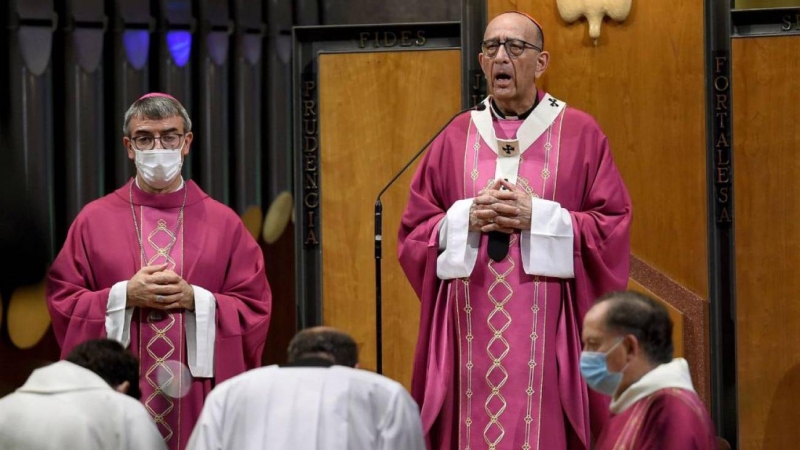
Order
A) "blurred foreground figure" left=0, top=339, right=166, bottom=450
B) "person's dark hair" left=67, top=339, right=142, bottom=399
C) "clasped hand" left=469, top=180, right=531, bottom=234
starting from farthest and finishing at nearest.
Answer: "clasped hand" left=469, top=180, right=531, bottom=234 < "person's dark hair" left=67, top=339, right=142, bottom=399 < "blurred foreground figure" left=0, top=339, right=166, bottom=450

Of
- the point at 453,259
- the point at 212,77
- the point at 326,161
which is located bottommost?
the point at 453,259

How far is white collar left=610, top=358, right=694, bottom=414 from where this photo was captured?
13.2 feet

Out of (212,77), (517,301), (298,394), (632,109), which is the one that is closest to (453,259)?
(517,301)

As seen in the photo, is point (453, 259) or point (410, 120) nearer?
point (453, 259)

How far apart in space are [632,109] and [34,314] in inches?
133

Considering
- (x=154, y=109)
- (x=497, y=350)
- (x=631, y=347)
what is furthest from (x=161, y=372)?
(x=631, y=347)

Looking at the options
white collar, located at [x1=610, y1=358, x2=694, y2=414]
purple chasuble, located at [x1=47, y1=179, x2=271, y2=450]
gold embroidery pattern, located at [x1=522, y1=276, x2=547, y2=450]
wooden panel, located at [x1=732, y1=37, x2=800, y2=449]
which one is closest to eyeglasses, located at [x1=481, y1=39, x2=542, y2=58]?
gold embroidery pattern, located at [x1=522, y1=276, x2=547, y2=450]

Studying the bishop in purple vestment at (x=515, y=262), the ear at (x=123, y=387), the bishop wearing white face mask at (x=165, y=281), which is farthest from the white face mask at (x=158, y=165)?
the ear at (x=123, y=387)

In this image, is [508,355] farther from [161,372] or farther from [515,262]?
[161,372]

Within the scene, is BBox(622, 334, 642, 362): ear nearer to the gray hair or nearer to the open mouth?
the open mouth

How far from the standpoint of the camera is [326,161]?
7727 millimetres

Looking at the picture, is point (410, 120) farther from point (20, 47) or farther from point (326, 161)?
point (20, 47)

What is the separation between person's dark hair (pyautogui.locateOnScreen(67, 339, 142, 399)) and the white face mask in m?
1.42

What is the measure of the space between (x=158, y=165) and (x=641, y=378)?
2.55 meters
